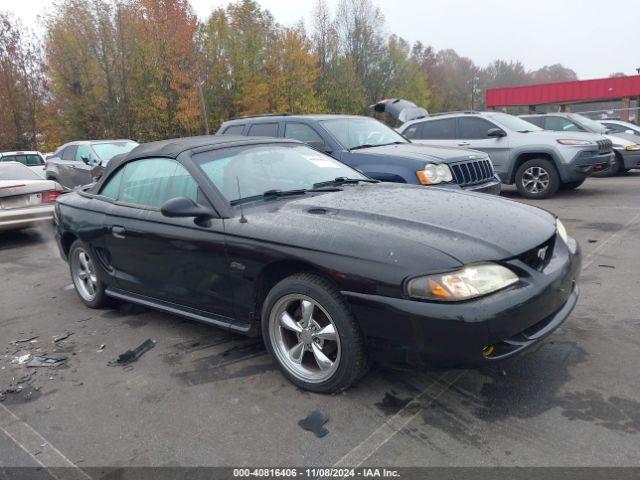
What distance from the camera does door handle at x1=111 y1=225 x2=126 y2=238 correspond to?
4.20 m

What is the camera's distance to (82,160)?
12656 millimetres

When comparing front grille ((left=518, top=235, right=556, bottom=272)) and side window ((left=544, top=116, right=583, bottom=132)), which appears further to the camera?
side window ((left=544, top=116, right=583, bottom=132))

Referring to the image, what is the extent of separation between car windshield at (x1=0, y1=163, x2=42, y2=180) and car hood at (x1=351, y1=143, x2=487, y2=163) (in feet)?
18.2

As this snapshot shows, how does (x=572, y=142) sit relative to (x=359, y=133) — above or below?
below

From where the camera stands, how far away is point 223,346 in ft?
12.8

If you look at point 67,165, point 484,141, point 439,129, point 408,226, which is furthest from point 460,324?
point 67,165

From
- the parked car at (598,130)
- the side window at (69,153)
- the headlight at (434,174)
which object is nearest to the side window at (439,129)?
the parked car at (598,130)

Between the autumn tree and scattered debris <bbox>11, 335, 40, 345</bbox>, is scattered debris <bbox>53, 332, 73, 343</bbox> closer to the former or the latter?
scattered debris <bbox>11, 335, 40, 345</bbox>

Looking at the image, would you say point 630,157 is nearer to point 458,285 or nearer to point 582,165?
point 582,165

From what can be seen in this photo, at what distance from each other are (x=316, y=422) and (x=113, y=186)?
292 centimetres

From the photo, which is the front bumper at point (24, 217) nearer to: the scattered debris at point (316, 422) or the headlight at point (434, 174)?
the headlight at point (434, 174)

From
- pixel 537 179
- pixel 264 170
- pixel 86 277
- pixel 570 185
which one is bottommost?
pixel 570 185

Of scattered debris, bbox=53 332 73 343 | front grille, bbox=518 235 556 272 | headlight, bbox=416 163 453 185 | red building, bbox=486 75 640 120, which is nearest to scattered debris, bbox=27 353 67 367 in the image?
scattered debris, bbox=53 332 73 343

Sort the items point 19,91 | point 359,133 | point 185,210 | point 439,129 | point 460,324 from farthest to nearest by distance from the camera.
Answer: point 19,91 → point 439,129 → point 359,133 → point 185,210 → point 460,324
